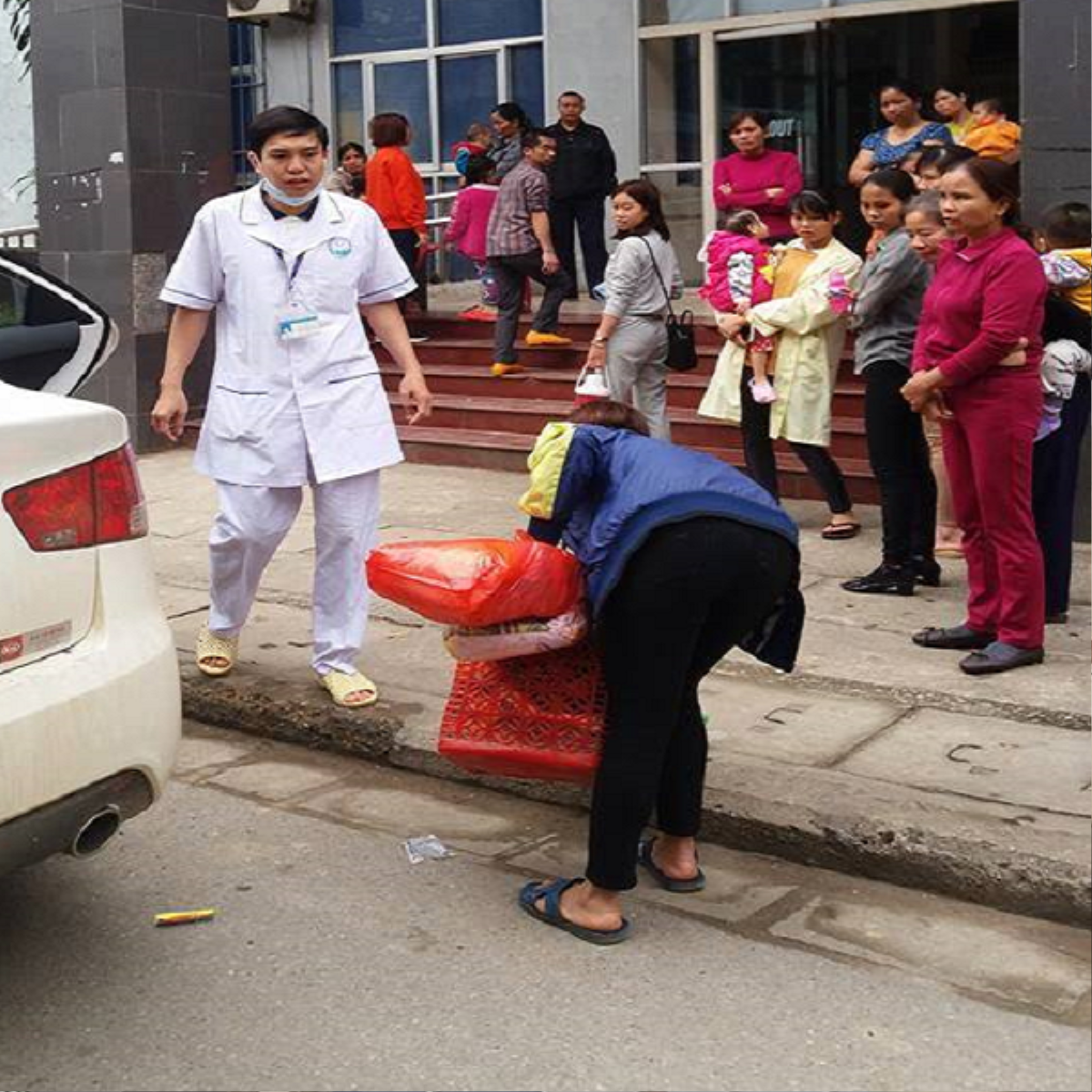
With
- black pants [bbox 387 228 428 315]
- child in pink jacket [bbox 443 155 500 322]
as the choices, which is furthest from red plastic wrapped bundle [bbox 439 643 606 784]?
black pants [bbox 387 228 428 315]

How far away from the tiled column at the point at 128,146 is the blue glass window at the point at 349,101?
209 inches

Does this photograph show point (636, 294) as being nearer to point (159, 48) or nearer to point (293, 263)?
point (293, 263)

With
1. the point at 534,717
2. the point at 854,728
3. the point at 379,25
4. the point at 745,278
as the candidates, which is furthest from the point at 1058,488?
the point at 379,25

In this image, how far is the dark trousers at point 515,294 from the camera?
1086 centimetres

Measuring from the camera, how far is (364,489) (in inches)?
222

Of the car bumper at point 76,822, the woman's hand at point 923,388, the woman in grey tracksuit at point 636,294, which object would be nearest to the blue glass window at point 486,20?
the woman in grey tracksuit at point 636,294

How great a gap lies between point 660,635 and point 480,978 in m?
0.86

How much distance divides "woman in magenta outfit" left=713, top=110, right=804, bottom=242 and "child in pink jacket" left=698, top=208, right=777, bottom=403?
8.23 ft

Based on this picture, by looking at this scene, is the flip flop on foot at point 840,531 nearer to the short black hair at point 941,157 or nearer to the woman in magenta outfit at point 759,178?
the short black hair at point 941,157

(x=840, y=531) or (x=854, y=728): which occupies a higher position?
(x=840, y=531)

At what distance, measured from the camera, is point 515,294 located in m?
10.9

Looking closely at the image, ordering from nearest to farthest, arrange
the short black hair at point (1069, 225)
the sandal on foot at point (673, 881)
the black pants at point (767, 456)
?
the sandal on foot at point (673, 881) → the short black hair at point (1069, 225) → the black pants at point (767, 456)

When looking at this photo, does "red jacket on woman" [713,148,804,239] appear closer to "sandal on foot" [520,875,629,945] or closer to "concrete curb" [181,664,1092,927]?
"concrete curb" [181,664,1092,927]

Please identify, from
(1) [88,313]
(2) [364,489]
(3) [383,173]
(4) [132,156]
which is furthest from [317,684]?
(3) [383,173]
